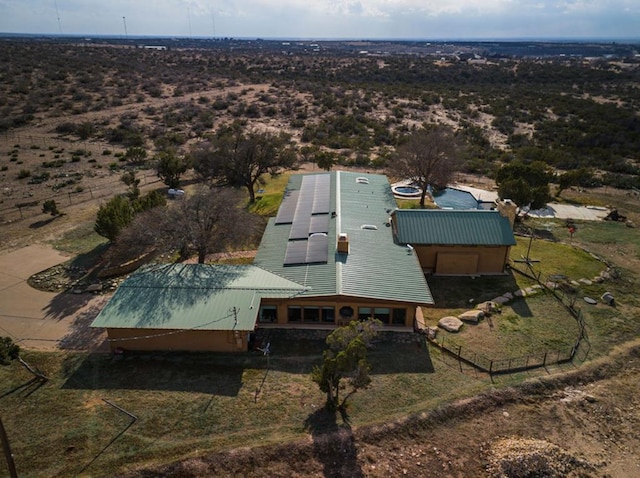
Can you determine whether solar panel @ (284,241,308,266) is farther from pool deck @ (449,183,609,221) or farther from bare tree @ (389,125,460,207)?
pool deck @ (449,183,609,221)

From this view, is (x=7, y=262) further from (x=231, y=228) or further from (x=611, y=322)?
(x=611, y=322)

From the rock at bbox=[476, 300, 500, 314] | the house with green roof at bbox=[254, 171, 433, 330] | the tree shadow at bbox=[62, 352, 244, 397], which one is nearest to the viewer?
the tree shadow at bbox=[62, 352, 244, 397]

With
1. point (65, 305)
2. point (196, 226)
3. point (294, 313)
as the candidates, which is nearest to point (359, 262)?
point (294, 313)

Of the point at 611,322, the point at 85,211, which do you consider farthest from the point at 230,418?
the point at 85,211

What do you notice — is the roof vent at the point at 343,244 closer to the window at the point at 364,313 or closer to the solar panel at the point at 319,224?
the solar panel at the point at 319,224

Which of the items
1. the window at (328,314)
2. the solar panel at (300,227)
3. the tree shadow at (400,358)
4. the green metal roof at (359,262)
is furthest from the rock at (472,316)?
the solar panel at (300,227)

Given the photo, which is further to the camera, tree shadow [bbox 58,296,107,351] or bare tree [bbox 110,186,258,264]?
bare tree [bbox 110,186,258,264]

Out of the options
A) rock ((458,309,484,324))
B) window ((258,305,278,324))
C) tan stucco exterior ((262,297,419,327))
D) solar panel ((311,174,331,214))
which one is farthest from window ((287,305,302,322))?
solar panel ((311,174,331,214))
